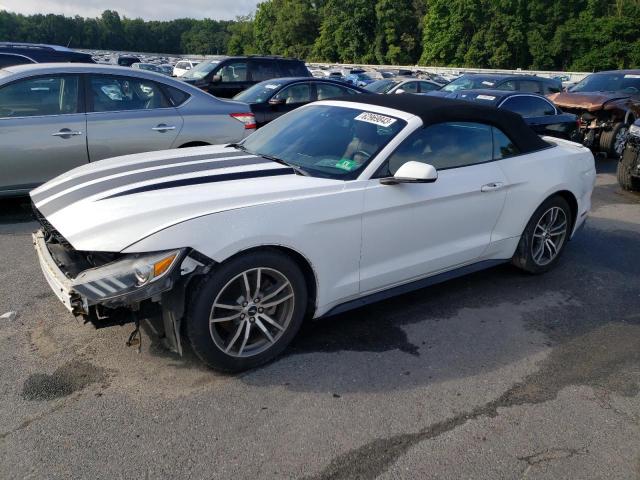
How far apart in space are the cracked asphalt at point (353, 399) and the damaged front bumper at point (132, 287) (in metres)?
0.44

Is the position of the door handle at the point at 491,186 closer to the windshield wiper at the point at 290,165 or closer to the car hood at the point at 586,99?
the windshield wiper at the point at 290,165

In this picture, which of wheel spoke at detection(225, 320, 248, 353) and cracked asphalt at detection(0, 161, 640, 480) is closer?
cracked asphalt at detection(0, 161, 640, 480)

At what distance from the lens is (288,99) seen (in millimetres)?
10406

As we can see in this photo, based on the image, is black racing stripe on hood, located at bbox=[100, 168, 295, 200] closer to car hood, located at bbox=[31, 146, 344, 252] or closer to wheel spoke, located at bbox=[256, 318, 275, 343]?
car hood, located at bbox=[31, 146, 344, 252]

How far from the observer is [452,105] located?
4191 mm

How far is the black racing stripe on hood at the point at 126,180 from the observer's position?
11.0 ft

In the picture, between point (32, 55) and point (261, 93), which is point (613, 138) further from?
point (32, 55)

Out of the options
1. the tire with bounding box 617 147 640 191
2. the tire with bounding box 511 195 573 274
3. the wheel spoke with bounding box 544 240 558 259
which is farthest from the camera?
the tire with bounding box 617 147 640 191

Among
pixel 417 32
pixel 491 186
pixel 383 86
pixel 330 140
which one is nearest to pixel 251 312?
pixel 330 140

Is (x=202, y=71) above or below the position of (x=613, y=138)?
above

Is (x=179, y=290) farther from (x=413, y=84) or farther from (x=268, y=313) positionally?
→ (x=413, y=84)

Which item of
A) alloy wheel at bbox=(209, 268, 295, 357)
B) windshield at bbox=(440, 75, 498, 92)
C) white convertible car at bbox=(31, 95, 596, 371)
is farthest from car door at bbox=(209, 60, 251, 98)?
alloy wheel at bbox=(209, 268, 295, 357)

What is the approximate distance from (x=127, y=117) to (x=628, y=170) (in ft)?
24.1

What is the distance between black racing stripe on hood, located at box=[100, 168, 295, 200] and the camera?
327cm
